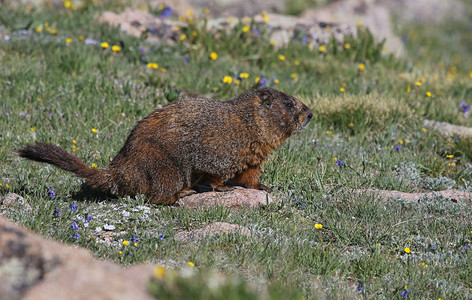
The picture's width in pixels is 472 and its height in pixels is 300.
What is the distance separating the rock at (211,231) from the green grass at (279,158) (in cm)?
10

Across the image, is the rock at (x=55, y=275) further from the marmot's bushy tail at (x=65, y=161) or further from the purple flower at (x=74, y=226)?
the marmot's bushy tail at (x=65, y=161)

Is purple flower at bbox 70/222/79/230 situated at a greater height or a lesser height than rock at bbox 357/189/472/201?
lesser

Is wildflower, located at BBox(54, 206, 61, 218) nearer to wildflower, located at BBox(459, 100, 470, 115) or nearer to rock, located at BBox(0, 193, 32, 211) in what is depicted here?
rock, located at BBox(0, 193, 32, 211)

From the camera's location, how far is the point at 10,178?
545cm

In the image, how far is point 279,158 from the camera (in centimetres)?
623

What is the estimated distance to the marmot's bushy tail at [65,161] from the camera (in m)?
4.84

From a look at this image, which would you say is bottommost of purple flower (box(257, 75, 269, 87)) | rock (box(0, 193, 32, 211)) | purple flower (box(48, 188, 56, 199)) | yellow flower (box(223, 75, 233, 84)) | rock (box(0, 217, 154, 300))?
purple flower (box(48, 188, 56, 199))

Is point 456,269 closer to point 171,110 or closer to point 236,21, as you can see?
point 171,110

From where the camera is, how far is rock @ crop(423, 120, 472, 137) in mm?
7359

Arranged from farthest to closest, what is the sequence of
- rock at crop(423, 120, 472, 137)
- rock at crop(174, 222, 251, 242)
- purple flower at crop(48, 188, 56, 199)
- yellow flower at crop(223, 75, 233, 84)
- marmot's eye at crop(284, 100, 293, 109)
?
yellow flower at crop(223, 75, 233, 84) < rock at crop(423, 120, 472, 137) < marmot's eye at crop(284, 100, 293, 109) < purple flower at crop(48, 188, 56, 199) < rock at crop(174, 222, 251, 242)

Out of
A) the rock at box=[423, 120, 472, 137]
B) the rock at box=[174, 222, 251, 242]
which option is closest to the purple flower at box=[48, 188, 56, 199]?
the rock at box=[174, 222, 251, 242]

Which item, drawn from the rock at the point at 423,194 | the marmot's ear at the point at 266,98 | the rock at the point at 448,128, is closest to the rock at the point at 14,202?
the marmot's ear at the point at 266,98

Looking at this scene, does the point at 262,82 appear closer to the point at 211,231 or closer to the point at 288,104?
the point at 288,104

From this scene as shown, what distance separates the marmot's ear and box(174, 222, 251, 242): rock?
5.00ft
